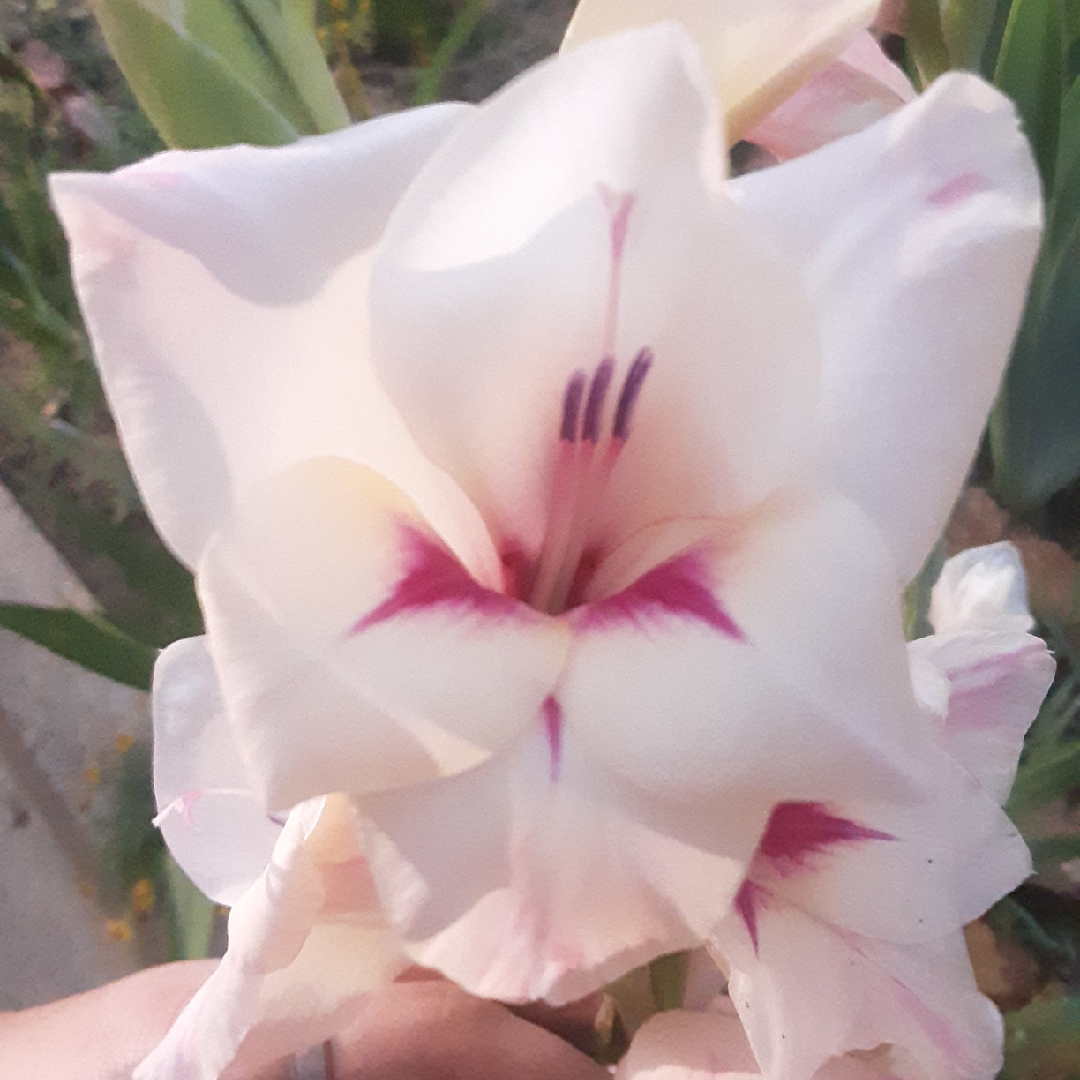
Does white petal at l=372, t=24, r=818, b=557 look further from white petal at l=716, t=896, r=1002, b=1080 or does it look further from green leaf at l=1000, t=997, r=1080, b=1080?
green leaf at l=1000, t=997, r=1080, b=1080

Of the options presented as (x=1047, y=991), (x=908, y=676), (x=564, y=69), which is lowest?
(x=1047, y=991)

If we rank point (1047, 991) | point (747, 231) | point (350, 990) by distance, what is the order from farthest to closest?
point (1047, 991)
point (350, 990)
point (747, 231)

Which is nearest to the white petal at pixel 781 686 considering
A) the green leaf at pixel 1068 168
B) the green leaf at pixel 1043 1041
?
the green leaf at pixel 1043 1041

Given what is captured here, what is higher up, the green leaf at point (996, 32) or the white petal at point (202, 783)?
the white petal at point (202, 783)

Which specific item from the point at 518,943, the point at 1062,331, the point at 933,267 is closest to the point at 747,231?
the point at 933,267

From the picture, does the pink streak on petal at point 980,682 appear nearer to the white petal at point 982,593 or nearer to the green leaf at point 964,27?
the white petal at point 982,593

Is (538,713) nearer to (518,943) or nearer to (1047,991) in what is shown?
(518,943)

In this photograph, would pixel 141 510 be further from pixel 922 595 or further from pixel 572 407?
pixel 572 407
